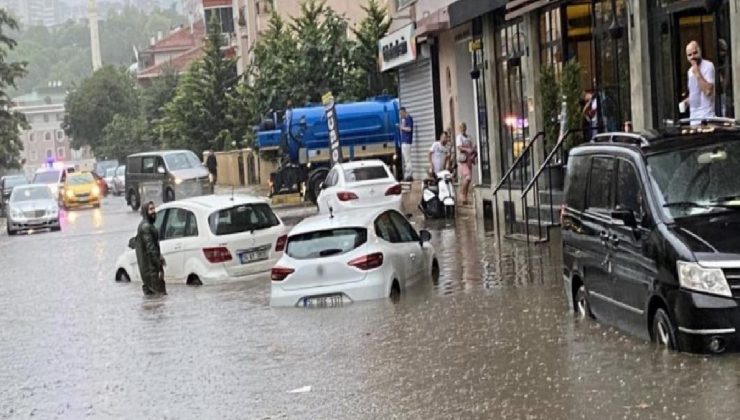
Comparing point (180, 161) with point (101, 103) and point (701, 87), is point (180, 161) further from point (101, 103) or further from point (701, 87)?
point (101, 103)

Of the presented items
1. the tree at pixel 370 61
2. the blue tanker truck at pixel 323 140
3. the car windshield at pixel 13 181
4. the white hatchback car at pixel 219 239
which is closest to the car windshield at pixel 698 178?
the white hatchback car at pixel 219 239

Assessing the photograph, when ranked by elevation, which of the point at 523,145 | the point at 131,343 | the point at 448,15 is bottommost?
the point at 131,343

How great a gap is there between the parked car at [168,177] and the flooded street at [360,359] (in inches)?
1011

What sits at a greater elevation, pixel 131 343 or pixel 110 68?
pixel 110 68

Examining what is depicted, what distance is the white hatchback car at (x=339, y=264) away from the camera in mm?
17188

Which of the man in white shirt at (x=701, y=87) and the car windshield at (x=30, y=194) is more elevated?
the man in white shirt at (x=701, y=87)

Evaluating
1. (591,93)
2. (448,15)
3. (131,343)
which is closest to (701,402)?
(131,343)

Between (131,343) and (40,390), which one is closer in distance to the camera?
(40,390)

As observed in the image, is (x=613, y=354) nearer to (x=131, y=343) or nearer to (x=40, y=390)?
(x=40, y=390)

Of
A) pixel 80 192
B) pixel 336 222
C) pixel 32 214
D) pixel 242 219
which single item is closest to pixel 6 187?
pixel 80 192

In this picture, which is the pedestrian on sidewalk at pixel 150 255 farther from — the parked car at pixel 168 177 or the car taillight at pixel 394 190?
the parked car at pixel 168 177

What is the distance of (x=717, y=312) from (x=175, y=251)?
1286cm

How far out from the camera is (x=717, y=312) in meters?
10.8

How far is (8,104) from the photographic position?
69.1 meters
